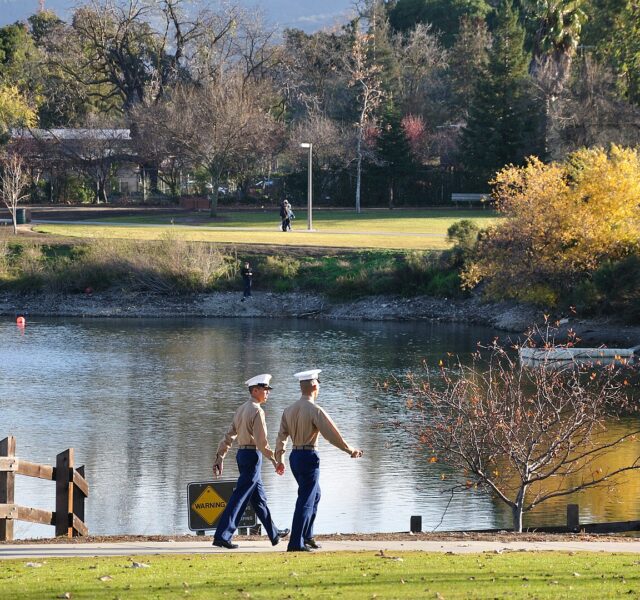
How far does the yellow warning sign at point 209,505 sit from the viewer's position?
48.9 ft

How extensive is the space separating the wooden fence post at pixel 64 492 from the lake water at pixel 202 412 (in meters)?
4.61

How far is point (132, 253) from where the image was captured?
2154 inches

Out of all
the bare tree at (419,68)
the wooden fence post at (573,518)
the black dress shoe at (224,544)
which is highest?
the bare tree at (419,68)

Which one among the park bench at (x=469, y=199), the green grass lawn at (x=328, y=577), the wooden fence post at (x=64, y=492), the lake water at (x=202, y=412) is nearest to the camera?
the green grass lawn at (x=328, y=577)

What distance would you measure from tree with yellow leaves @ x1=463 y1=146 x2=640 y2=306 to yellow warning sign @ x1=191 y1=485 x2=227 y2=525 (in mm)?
31823

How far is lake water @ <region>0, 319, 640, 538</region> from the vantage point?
20797 mm

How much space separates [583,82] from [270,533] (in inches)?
2583

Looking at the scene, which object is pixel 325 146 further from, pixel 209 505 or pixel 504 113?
pixel 209 505

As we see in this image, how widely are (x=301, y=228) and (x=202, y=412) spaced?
37.0 metres

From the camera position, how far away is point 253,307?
52875 millimetres

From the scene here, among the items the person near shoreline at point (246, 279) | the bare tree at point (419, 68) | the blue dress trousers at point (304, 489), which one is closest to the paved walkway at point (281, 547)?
the blue dress trousers at point (304, 489)

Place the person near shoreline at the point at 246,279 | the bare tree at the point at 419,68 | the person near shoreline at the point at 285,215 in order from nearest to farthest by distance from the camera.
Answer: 1. the person near shoreline at the point at 246,279
2. the person near shoreline at the point at 285,215
3. the bare tree at the point at 419,68

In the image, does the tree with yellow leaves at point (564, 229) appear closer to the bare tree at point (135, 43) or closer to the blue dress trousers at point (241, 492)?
the blue dress trousers at point (241, 492)

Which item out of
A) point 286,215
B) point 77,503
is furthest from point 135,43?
point 77,503
